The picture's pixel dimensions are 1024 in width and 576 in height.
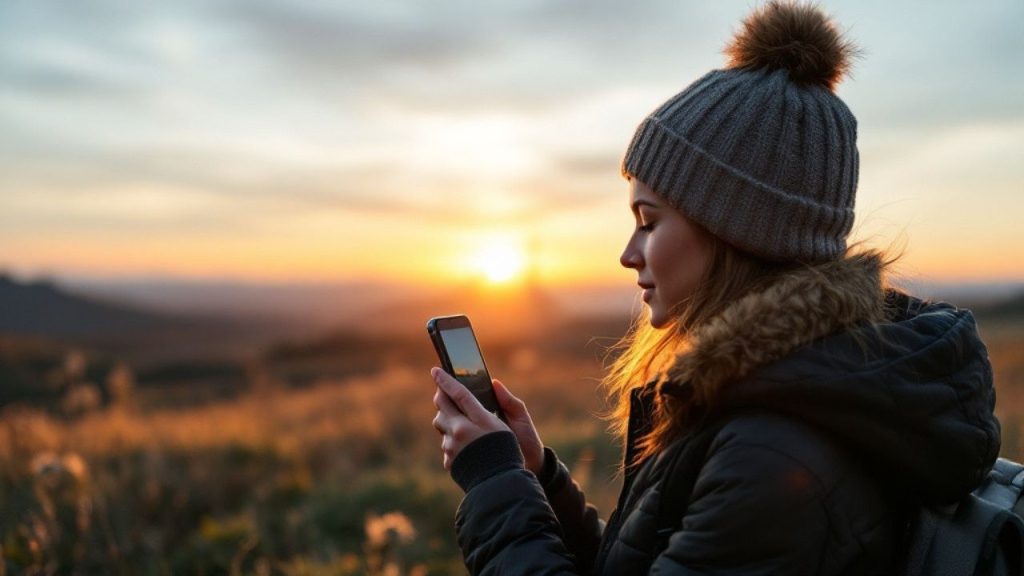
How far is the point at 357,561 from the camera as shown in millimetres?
4426

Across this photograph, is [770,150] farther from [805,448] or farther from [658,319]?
[805,448]

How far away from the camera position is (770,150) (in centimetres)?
180

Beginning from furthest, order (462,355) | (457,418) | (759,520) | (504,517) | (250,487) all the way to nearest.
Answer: (250,487), (462,355), (457,418), (504,517), (759,520)

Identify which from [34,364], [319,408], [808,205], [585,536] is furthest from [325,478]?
[34,364]

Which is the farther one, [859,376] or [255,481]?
[255,481]

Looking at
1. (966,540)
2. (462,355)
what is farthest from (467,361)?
(966,540)

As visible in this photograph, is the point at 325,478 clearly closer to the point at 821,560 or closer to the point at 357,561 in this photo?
the point at 357,561

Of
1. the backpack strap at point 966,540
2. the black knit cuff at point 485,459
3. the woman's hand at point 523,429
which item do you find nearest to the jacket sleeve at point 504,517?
the black knit cuff at point 485,459

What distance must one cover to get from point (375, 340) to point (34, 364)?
14.5 m

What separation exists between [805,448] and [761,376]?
15cm

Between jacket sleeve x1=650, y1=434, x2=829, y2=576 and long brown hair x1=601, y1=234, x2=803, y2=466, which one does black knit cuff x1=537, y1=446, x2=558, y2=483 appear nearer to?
long brown hair x1=601, y1=234, x2=803, y2=466

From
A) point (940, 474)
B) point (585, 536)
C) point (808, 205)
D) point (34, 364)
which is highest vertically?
point (34, 364)

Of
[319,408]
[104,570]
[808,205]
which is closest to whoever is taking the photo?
[808,205]

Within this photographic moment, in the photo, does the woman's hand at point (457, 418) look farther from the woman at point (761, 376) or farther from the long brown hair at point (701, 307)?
the long brown hair at point (701, 307)
